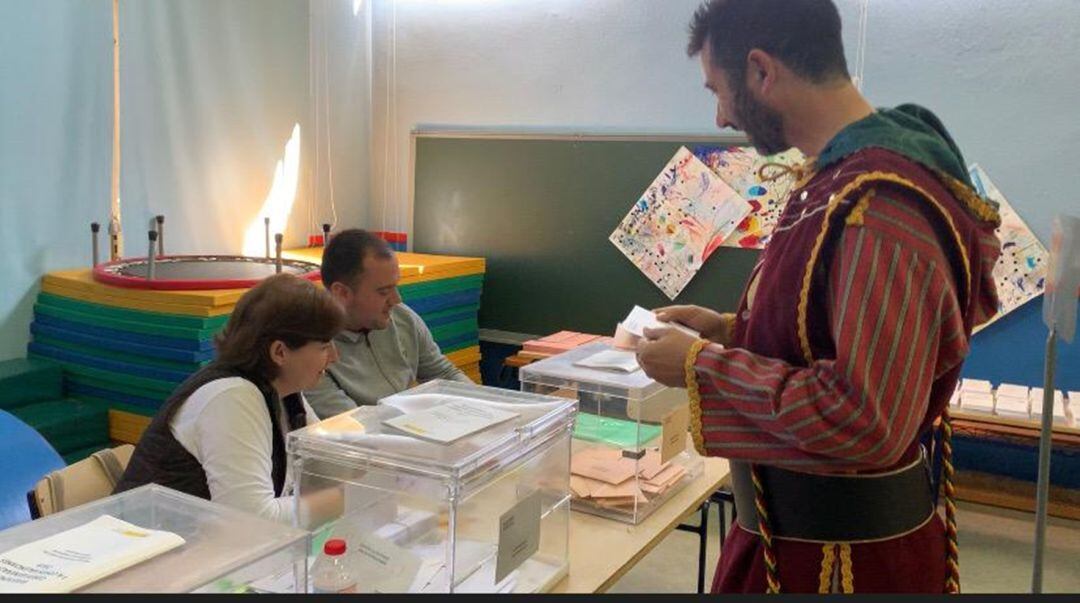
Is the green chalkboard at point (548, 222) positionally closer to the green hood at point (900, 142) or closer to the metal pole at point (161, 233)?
the metal pole at point (161, 233)

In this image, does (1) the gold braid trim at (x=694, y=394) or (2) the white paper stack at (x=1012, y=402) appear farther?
(2) the white paper stack at (x=1012, y=402)

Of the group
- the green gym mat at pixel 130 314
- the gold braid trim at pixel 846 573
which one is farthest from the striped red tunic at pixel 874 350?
the green gym mat at pixel 130 314

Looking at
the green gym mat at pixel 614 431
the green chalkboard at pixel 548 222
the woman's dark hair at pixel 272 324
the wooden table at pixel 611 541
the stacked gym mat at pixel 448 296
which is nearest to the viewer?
the wooden table at pixel 611 541

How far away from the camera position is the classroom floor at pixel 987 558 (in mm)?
3061

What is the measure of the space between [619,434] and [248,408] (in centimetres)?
76

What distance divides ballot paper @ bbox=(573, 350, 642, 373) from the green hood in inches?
32.3

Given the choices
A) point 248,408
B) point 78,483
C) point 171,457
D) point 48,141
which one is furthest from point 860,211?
point 48,141

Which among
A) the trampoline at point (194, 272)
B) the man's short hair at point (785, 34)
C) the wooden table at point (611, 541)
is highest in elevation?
the man's short hair at point (785, 34)

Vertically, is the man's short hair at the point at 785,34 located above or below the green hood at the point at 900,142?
above

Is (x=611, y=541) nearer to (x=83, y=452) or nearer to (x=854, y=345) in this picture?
(x=854, y=345)

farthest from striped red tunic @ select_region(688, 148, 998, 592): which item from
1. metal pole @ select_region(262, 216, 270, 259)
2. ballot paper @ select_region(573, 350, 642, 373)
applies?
metal pole @ select_region(262, 216, 270, 259)

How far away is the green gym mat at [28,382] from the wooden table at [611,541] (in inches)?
87.4

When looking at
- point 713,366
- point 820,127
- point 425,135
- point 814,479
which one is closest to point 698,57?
point 820,127

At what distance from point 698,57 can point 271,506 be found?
106cm
